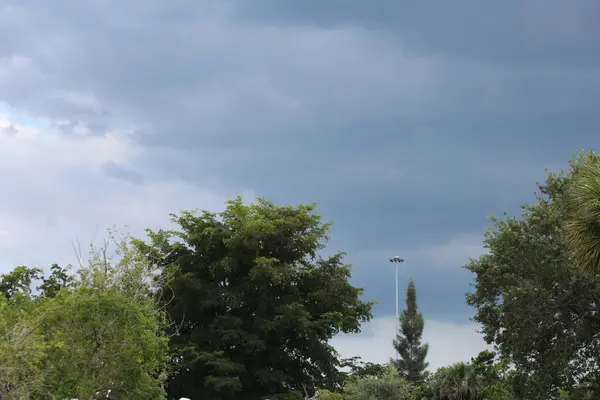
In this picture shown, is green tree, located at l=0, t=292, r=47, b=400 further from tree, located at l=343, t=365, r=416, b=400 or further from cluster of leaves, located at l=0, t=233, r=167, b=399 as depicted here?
tree, located at l=343, t=365, r=416, b=400

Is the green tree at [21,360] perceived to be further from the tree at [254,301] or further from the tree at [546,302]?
the tree at [254,301]

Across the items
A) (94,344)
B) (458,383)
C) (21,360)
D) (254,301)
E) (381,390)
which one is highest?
(254,301)

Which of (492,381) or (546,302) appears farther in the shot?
(492,381)

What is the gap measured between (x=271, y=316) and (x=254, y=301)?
1.44 metres

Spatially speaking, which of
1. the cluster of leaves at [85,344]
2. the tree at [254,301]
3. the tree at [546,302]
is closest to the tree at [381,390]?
the tree at [546,302]

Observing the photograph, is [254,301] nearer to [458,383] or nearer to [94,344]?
[458,383]

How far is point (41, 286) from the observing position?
46625 millimetres

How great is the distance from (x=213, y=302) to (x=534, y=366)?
19427mm

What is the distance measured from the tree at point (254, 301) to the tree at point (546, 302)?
48.1ft

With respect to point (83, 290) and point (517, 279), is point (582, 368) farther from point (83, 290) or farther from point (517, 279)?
point (83, 290)

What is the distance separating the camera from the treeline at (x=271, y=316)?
19859 mm

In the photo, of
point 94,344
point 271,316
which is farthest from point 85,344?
point 271,316

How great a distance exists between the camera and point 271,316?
141 feet

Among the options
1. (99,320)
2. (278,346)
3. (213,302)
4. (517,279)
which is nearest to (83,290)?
(99,320)
